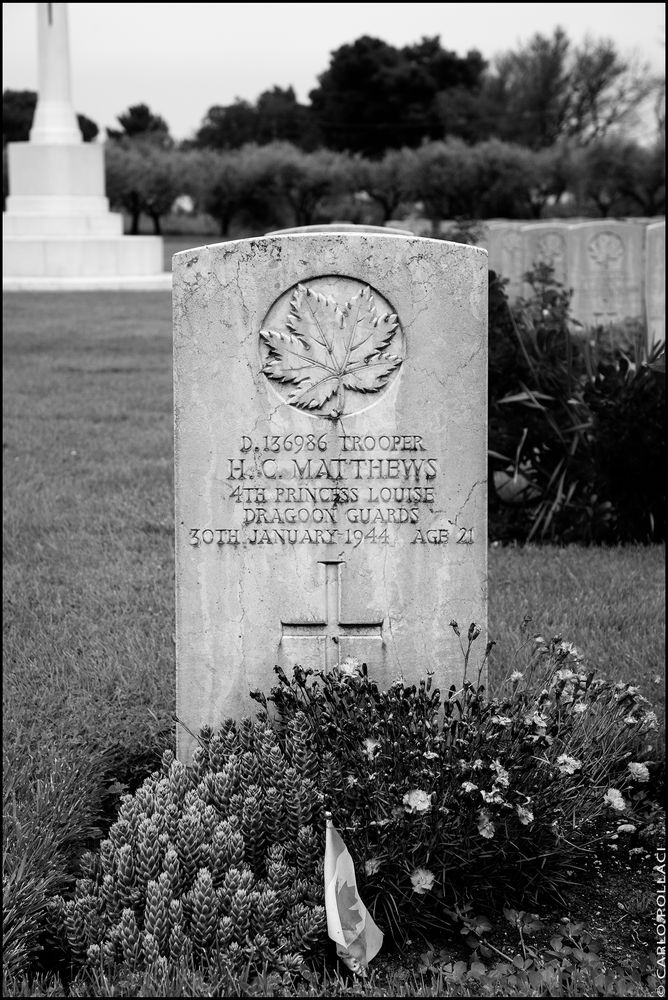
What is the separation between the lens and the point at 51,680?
4387 mm

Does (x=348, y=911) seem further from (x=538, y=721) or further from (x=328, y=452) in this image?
(x=328, y=452)

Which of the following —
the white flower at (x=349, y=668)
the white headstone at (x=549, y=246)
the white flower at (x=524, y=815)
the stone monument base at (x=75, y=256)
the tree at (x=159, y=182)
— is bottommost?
the white flower at (x=524, y=815)

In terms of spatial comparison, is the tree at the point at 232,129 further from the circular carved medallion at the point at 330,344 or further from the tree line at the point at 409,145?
the circular carved medallion at the point at 330,344

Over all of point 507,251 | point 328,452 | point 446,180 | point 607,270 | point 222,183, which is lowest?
point 328,452

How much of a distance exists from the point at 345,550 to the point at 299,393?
19.6 inches

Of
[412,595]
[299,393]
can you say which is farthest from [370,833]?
[299,393]

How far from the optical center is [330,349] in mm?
3428

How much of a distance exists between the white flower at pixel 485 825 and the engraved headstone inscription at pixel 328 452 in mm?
668

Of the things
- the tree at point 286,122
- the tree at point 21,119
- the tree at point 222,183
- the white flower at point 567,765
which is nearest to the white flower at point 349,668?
the white flower at point 567,765

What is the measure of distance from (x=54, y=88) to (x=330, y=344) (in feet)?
75.6

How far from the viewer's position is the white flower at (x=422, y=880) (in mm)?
2881

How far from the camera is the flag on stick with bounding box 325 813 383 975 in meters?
2.83

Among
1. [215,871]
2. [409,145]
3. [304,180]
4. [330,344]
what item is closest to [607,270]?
[330,344]

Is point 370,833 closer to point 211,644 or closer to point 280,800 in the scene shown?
point 280,800
